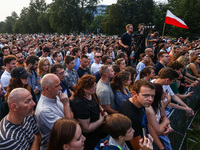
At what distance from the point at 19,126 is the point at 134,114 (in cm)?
159

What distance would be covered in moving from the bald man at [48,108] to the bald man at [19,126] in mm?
123

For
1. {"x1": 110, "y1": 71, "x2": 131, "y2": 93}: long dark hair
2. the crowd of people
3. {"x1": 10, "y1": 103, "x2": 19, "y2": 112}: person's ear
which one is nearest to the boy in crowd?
the crowd of people

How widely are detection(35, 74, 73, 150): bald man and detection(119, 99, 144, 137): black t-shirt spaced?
88 centimetres

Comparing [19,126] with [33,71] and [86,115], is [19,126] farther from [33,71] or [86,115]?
[33,71]

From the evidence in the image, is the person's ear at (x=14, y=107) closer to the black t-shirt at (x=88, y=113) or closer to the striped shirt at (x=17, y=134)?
the striped shirt at (x=17, y=134)

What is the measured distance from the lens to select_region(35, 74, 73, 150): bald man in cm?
223

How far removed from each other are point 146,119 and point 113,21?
4264 centimetres

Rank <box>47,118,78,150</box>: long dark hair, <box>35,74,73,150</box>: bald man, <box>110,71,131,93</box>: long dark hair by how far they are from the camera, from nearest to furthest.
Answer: <box>47,118,78,150</box>: long dark hair → <box>35,74,73,150</box>: bald man → <box>110,71,131,93</box>: long dark hair

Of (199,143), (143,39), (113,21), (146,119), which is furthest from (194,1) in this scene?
(146,119)

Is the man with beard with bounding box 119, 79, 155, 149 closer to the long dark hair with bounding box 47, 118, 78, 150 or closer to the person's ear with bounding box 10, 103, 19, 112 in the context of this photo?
the long dark hair with bounding box 47, 118, 78, 150

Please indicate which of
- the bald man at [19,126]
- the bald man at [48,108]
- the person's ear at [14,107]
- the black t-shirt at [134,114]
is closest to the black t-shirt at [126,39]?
the black t-shirt at [134,114]

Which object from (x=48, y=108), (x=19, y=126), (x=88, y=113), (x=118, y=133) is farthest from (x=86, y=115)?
(x=19, y=126)

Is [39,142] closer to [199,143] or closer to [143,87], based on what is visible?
[143,87]

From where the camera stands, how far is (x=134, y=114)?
2.45m
